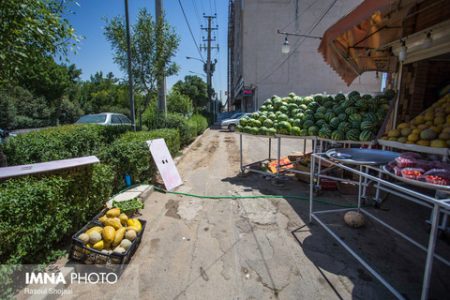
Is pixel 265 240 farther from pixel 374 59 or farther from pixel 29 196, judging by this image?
pixel 374 59

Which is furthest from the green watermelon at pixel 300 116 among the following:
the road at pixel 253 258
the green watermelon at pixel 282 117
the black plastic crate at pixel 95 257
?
the black plastic crate at pixel 95 257

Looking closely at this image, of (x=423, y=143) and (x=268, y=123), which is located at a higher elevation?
(x=268, y=123)

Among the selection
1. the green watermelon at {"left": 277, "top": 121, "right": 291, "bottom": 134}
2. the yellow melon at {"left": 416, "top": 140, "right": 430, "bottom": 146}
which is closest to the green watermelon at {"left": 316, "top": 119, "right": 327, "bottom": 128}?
the green watermelon at {"left": 277, "top": 121, "right": 291, "bottom": 134}

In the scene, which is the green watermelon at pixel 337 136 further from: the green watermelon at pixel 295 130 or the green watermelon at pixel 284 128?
the green watermelon at pixel 284 128

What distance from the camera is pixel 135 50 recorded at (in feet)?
25.1

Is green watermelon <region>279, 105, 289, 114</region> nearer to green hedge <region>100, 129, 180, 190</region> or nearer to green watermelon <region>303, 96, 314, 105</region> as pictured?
green watermelon <region>303, 96, 314, 105</region>

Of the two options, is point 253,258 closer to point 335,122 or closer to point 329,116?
point 335,122

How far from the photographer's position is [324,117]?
521 cm

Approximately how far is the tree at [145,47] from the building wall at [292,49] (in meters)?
17.1

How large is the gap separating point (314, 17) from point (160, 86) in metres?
21.9

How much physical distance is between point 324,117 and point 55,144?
232 inches

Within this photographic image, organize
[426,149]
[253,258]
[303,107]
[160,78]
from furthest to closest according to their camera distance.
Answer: [160,78] → [303,107] → [426,149] → [253,258]

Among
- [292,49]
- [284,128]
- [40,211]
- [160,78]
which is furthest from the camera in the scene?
[292,49]

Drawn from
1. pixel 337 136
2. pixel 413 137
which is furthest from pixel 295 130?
pixel 413 137
